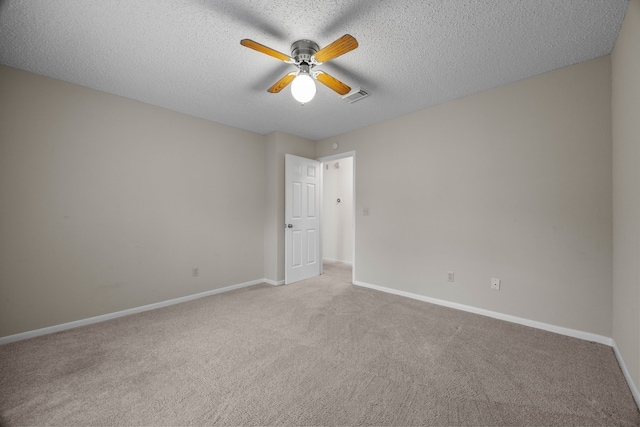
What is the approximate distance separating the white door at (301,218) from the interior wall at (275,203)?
85mm

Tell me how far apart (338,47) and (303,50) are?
427 mm

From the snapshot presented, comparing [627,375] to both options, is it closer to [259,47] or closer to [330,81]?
[330,81]

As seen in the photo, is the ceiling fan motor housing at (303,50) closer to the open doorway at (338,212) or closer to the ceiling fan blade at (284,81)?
the ceiling fan blade at (284,81)

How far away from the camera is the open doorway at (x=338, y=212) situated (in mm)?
5887

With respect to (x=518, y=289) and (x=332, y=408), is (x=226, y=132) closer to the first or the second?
(x=332, y=408)

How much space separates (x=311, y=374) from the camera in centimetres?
183

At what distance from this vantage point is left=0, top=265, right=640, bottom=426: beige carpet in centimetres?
147

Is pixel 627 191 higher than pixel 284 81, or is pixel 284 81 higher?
pixel 284 81

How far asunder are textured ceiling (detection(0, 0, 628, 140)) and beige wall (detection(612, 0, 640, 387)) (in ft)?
0.80

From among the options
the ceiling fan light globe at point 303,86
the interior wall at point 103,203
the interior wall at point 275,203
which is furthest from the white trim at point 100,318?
the ceiling fan light globe at point 303,86

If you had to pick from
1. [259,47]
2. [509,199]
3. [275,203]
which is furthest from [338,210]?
[259,47]

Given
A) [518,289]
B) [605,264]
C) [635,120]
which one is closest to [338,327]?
[518,289]

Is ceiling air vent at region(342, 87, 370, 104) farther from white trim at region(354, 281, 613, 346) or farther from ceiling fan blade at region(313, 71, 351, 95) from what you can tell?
white trim at region(354, 281, 613, 346)

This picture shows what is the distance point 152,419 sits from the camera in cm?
143
